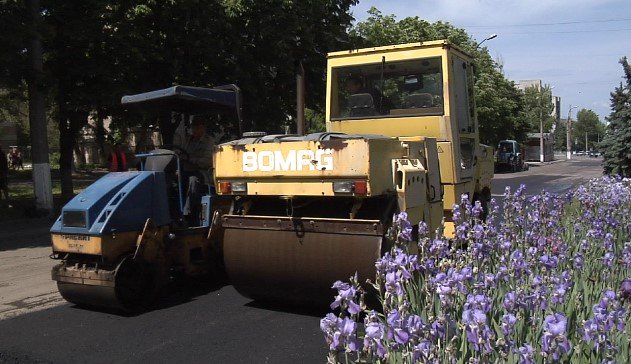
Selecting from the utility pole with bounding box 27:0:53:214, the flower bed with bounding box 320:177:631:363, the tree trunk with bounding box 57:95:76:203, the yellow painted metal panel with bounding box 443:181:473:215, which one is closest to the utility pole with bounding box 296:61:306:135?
the yellow painted metal panel with bounding box 443:181:473:215

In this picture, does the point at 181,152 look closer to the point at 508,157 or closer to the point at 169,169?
the point at 169,169

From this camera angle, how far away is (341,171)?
5262 mm

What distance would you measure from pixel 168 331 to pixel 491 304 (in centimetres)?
348

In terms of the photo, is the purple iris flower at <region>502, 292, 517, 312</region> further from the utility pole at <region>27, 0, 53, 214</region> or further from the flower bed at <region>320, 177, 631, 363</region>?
the utility pole at <region>27, 0, 53, 214</region>

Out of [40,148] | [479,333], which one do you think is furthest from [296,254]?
[40,148]

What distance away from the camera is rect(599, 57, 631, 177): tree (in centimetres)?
1283

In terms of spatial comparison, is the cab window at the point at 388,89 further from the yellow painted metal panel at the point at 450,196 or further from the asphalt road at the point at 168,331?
the asphalt road at the point at 168,331

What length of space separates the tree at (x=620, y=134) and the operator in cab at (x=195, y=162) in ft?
31.8

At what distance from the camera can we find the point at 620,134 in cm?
1302

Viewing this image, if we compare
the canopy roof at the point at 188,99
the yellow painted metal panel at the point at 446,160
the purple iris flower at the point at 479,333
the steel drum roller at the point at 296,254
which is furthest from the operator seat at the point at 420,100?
the purple iris flower at the point at 479,333

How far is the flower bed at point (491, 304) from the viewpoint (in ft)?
Result: 9.00

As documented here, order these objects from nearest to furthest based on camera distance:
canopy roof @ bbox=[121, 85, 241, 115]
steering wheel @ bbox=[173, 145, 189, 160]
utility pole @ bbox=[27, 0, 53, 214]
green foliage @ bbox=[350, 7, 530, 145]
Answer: canopy roof @ bbox=[121, 85, 241, 115] < steering wheel @ bbox=[173, 145, 189, 160] < utility pole @ bbox=[27, 0, 53, 214] < green foliage @ bbox=[350, 7, 530, 145]

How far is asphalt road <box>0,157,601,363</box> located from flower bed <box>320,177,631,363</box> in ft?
4.41

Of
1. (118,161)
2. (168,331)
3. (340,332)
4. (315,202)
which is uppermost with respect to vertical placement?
(118,161)
